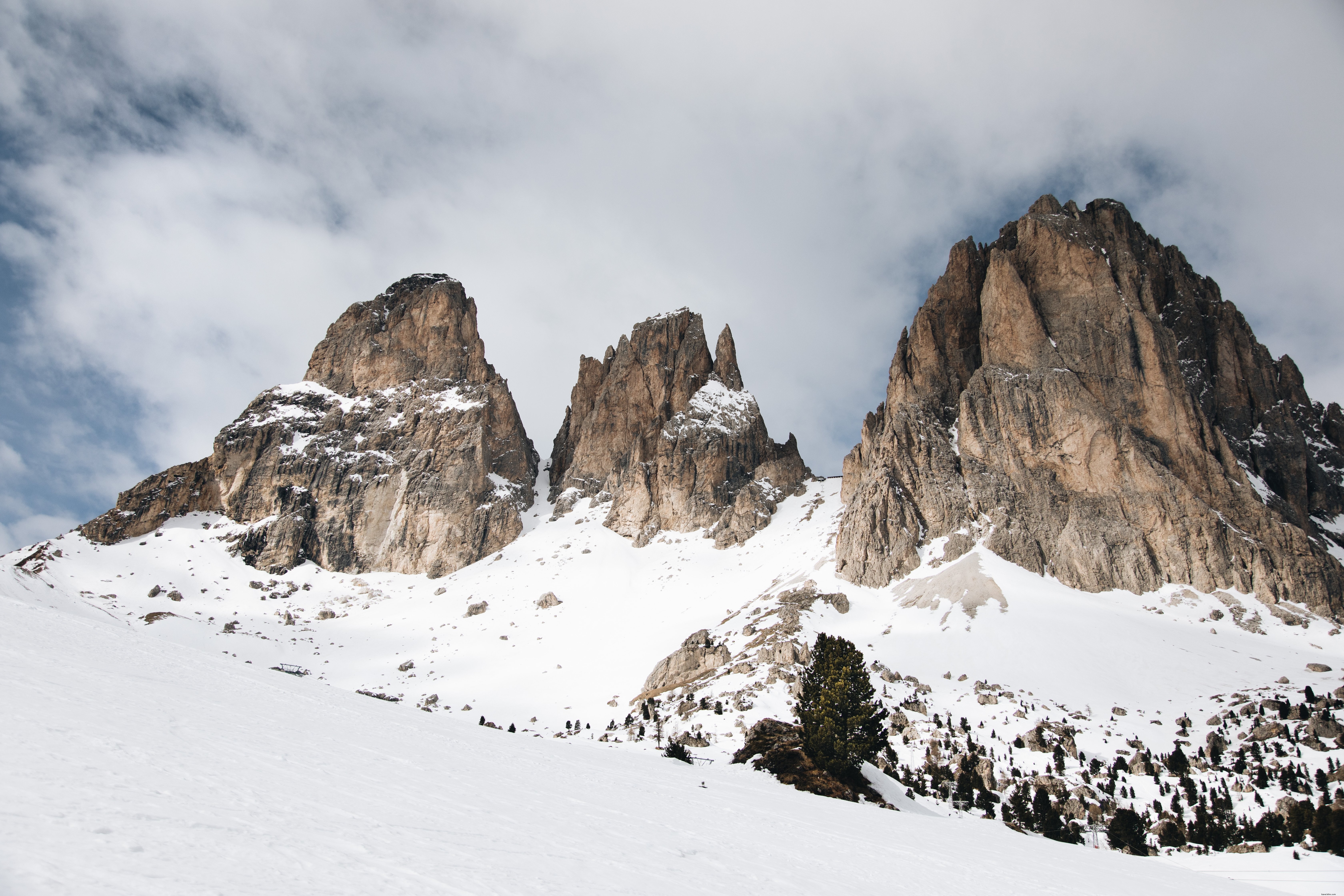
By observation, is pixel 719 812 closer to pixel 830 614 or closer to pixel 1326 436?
pixel 830 614

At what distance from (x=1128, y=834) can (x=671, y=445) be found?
319 ft

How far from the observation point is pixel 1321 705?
49.8 meters

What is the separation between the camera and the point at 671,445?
12481cm

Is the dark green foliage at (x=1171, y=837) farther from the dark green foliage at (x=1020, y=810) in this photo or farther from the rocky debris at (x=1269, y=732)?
the rocky debris at (x=1269, y=732)

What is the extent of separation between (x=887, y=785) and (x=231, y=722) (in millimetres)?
25360

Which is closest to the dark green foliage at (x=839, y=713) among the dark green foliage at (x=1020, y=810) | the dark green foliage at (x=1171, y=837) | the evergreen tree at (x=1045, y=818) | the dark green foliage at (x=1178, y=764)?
the dark green foliage at (x=1020, y=810)

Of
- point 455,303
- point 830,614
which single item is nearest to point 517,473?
point 455,303

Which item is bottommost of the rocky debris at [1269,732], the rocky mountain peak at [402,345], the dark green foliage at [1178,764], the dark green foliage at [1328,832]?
the dark green foliage at [1328,832]

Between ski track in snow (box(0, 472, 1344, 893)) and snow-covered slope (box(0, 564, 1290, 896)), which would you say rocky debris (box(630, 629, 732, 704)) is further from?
snow-covered slope (box(0, 564, 1290, 896))

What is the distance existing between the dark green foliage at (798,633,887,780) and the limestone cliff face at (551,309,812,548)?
255 ft

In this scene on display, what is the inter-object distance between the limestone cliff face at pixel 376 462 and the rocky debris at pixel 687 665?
57.6 m

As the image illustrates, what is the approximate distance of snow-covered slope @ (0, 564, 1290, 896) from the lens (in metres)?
4.99

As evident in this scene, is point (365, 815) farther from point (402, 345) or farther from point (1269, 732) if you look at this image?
point (402, 345)

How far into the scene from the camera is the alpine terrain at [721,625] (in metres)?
8.22
